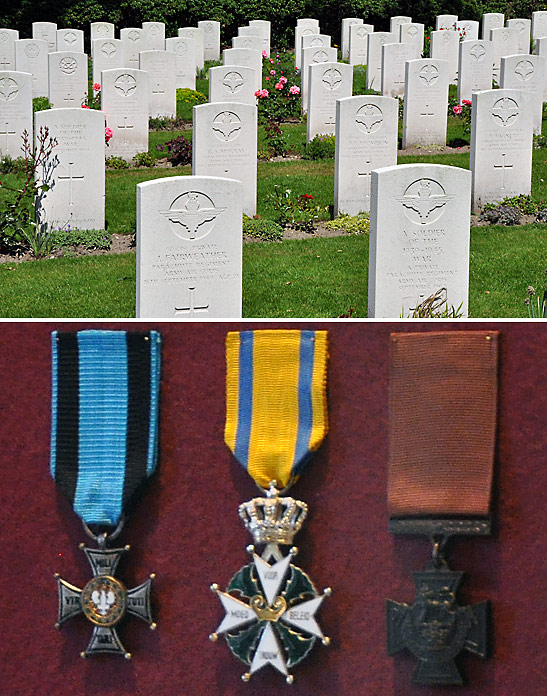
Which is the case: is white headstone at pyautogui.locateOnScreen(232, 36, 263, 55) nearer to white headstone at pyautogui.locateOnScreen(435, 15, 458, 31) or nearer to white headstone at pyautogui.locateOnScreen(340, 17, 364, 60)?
white headstone at pyautogui.locateOnScreen(340, 17, 364, 60)

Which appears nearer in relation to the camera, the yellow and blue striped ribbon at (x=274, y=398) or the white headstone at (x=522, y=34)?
the yellow and blue striped ribbon at (x=274, y=398)

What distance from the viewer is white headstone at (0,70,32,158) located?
43.5 ft

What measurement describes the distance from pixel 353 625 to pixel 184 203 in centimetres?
368

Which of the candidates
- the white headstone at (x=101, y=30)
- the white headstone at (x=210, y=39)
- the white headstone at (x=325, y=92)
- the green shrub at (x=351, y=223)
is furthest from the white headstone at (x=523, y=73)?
the white headstone at (x=101, y=30)

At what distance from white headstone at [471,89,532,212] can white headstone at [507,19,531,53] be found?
38.1 ft

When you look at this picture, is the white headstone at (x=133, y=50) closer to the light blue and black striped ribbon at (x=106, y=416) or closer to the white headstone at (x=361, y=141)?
the white headstone at (x=361, y=141)

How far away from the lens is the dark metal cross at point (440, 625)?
3.18 m

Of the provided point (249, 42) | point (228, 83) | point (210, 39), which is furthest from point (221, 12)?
point (228, 83)

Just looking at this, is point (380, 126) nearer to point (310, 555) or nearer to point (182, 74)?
point (310, 555)

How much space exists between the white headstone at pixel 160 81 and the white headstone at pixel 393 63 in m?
3.41

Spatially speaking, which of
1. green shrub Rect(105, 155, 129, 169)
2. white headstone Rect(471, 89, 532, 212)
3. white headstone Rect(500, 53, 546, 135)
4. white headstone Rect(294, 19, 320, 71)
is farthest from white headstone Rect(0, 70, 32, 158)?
white headstone Rect(294, 19, 320, 71)

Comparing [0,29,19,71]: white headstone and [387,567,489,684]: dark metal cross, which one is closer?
[387,567,489,684]: dark metal cross

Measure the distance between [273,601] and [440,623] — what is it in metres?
0.46

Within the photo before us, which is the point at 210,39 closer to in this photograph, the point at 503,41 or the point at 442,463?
the point at 503,41
